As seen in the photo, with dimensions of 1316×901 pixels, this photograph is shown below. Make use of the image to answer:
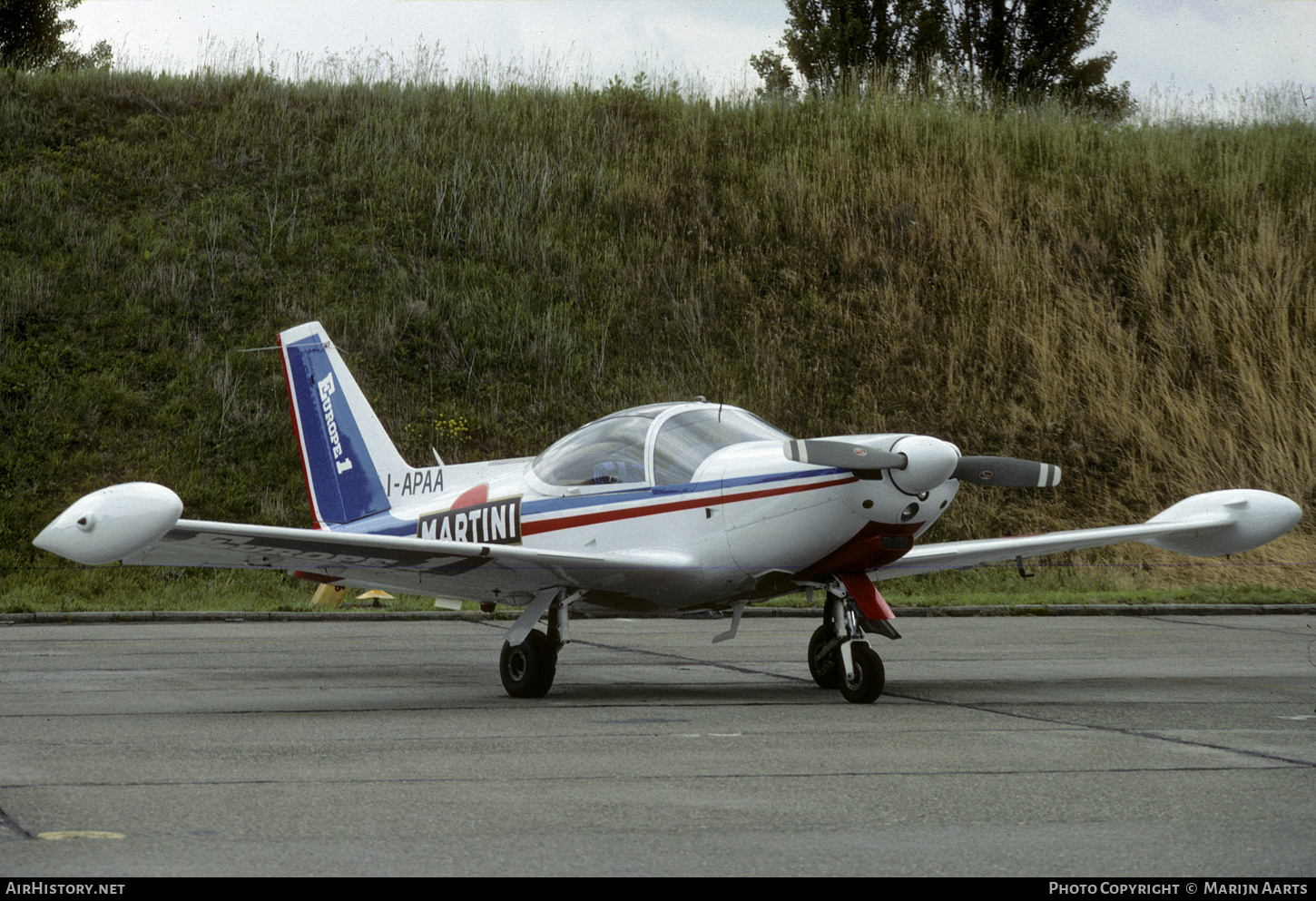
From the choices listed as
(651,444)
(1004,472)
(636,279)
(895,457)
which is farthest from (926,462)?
(636,279)

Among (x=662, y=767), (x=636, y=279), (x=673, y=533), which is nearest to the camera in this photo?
(x=662, y=767)

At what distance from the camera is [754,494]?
8727mm

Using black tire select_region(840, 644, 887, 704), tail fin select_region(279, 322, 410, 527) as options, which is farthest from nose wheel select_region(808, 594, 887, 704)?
tail fin select_region(279, 322, 410, 527)

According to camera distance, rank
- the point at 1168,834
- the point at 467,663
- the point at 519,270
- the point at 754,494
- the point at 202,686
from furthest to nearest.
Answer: the point at 519,270 < the point at 467,663 < the point at 202,686 < the point at 754,494 < the point at 1168,834

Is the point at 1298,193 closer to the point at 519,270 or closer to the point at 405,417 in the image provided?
the point at 519,270

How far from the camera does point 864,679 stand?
8523mm

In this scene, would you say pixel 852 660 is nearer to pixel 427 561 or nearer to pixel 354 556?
pixel 427 561

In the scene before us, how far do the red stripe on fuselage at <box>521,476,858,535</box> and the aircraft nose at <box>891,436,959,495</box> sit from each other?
388 millimetres

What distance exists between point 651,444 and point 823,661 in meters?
1.96

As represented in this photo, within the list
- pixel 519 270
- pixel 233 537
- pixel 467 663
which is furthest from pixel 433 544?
pixel 519 270

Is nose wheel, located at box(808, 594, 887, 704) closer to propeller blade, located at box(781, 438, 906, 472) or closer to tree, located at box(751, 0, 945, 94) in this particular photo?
→ propeller blade, located at box(781, 438, 906, 472)

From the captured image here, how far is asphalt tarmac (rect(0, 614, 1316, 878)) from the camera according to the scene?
4.39 metres

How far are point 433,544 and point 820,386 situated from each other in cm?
1655

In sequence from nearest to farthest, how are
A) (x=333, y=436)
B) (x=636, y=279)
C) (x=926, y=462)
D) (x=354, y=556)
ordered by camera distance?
(x=926, y=462) < (x=354, y=556) < (x=333, y=436) < (x=636, y=279)
